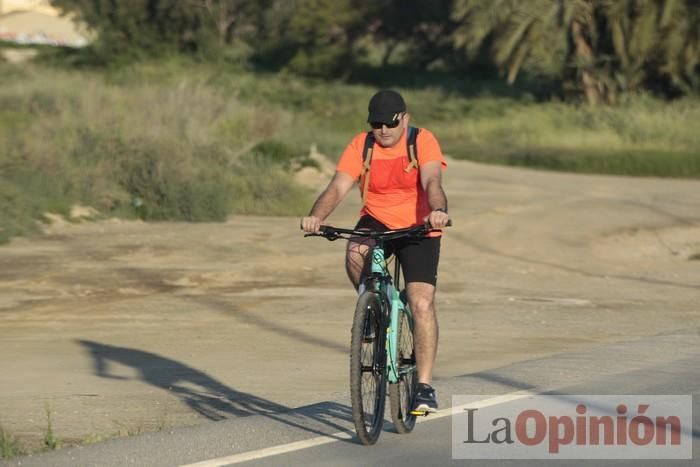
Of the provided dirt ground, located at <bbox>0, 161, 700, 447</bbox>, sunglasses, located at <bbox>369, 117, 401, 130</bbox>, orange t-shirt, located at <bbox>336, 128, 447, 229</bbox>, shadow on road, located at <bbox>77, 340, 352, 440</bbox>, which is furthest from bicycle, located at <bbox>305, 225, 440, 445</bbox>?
dirt ground, located at <bbox>0, 161, 700, 447</bbox>

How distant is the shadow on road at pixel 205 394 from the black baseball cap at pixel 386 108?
1674 mm

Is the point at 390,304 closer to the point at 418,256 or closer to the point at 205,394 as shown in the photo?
the point at 418,256

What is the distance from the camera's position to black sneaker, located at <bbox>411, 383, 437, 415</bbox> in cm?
788

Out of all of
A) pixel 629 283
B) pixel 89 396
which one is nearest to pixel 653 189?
pixel 629 283

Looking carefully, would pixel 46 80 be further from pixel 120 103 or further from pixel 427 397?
pixel 427 397

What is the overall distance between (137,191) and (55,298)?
8421 mm

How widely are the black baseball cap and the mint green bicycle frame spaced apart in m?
0.67

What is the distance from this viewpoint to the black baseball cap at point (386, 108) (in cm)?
792

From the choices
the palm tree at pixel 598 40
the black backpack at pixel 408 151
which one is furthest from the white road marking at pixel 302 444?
the palm tree at pixel 598 40

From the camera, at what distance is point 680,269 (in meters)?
20.5

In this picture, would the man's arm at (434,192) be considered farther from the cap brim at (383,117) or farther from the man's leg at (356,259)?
the man's leg at (356,259)

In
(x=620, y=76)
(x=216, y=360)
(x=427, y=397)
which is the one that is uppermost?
(x=427, y=397)

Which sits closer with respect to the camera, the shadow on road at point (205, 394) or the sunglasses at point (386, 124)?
the sunglasses at point (386, 124)

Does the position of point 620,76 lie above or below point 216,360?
below
